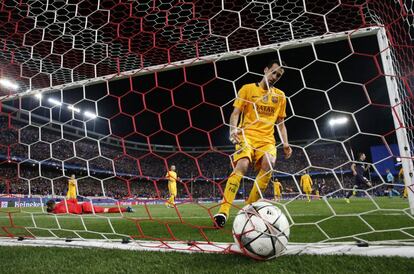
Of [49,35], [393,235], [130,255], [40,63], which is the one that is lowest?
[393,235]

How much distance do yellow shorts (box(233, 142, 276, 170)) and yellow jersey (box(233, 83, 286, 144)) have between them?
0.22 ft

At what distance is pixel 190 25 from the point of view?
4055 mm

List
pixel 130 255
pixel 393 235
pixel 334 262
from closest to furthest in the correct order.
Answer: pixel 334 262 → pixel 130 255 → pixel 393 235

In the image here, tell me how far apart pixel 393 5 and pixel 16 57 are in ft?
17.3

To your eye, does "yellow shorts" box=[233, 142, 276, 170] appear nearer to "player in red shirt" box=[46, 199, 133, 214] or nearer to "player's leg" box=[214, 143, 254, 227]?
"player's leg" box=[214, 143, 254, 227]

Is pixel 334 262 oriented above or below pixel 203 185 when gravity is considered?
above

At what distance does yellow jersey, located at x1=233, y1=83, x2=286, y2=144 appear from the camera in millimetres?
3416

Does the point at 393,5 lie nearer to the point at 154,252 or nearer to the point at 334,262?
the point at 334,262

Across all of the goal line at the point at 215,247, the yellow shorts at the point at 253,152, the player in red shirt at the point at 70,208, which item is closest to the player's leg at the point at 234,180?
the yellow shorts at the point at 253,152

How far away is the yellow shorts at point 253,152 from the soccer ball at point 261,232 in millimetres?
1074

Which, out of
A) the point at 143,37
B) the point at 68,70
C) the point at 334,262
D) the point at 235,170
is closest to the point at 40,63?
the point at 68,70

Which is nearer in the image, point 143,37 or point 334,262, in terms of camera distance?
point 334,262

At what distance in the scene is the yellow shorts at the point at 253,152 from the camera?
10.4ft

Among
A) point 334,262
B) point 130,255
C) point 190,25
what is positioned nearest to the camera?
point 334,262
